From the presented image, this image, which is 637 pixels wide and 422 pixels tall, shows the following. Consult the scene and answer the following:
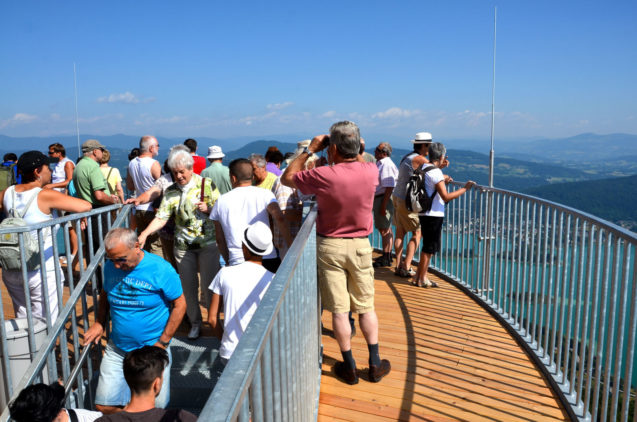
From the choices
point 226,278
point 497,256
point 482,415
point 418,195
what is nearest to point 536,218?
point 497,256

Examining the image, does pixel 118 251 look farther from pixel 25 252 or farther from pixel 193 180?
pixel 193 180

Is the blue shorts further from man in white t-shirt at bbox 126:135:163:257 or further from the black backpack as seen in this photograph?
the black backpack

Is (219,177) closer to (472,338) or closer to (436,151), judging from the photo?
Result: (436,151)

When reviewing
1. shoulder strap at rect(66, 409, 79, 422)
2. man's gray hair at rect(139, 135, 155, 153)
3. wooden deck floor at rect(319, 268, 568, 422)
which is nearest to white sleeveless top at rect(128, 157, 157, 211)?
man's gray hair at rect(139, 135, 155, 153)

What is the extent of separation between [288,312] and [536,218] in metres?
3.36

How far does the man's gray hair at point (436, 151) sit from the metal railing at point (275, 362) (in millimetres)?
3364

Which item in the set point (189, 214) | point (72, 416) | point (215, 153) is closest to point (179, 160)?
point (189, 214)

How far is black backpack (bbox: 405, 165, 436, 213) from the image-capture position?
17.9ft

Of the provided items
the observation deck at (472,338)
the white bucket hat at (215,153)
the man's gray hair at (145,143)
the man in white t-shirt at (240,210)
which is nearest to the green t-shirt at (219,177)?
the white bucket hat at (215,153)

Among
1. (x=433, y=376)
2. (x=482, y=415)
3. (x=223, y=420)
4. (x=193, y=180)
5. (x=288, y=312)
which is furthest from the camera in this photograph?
(x=193, y=180)

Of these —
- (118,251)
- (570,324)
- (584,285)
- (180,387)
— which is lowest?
(180,387)

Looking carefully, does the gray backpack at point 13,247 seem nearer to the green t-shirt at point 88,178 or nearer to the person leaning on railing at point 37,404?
the person leaning on railing at point 37,404

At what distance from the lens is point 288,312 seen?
1.68 m

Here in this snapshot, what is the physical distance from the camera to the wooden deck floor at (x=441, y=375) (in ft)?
10.6
